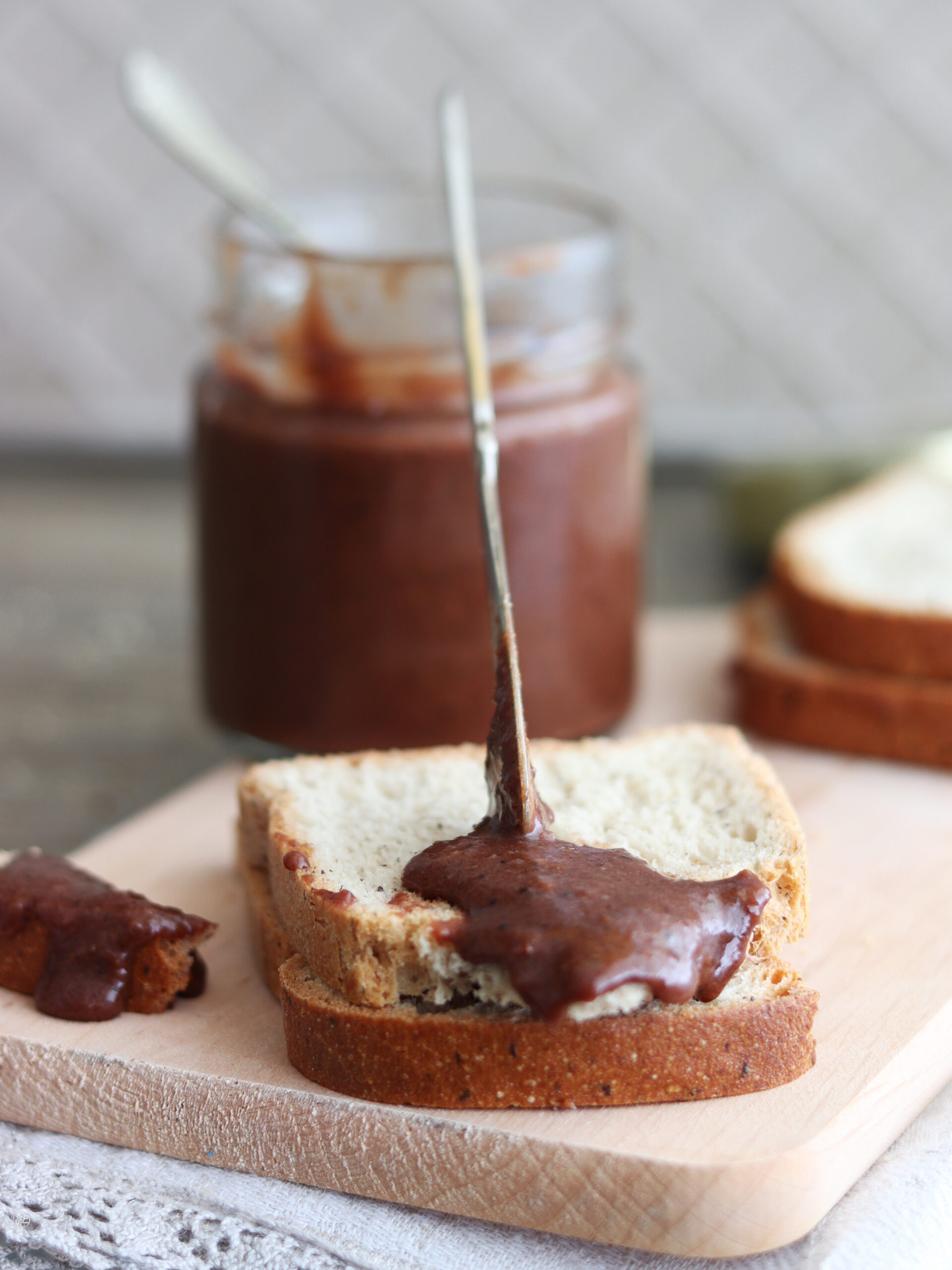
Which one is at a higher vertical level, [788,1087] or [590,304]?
[590,304]

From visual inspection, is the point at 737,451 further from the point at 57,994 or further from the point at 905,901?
the point at 57,994

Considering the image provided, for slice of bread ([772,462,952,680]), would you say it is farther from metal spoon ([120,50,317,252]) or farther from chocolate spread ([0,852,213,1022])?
chocolate spread ([0,852,213,1022])

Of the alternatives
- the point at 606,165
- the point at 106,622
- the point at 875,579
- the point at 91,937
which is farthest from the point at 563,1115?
the point at 606,165

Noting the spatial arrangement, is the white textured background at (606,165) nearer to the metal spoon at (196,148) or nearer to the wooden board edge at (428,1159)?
the metal spoon at (196,148)

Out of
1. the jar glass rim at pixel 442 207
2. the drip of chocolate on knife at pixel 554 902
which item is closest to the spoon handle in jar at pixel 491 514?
the drip of chocolate on knife at pixel 554 902

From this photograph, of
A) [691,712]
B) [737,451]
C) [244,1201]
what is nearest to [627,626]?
[691,712]

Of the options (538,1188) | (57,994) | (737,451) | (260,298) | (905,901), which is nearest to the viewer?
(538,1188)
